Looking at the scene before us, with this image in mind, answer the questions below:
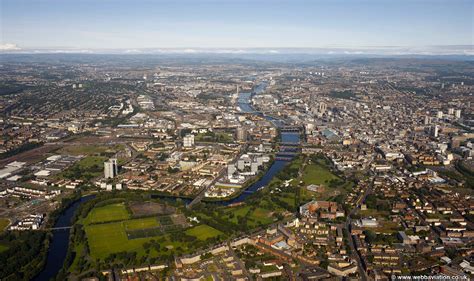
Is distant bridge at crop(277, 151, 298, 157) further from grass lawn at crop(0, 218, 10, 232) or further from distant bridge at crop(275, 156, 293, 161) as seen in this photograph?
grass lawn at crop(0, 218, 10, 232)

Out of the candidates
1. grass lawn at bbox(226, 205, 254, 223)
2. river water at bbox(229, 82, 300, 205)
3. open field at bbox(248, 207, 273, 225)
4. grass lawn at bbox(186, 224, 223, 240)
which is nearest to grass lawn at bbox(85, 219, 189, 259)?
grass lawn at bbox(186, 224, 223, 240)

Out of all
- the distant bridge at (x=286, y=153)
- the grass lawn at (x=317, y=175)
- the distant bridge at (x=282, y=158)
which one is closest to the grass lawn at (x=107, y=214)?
the grass lawn at (x=317, y=175)

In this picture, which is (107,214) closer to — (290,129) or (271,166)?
(271,166)

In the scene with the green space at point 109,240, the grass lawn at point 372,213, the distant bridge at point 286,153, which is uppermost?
the distant bridge at point 286,153

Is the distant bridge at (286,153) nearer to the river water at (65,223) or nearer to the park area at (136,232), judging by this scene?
the river water at (65,223)

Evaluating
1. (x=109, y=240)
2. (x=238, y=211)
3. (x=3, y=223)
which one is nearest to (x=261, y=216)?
(x=238, y=211)

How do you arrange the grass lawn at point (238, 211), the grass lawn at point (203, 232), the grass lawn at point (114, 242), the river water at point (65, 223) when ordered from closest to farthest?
the river water at point (65, 223), the grass lawn at point (114, 242), the grass lawn at point (203, 232), the grass lawn at point (238, 211)

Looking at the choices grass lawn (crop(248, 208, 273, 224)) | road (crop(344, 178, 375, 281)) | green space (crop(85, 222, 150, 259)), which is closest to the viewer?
road (crop(344, 178, 375, 281))
